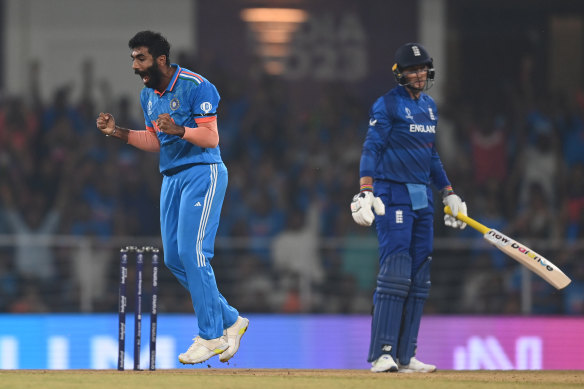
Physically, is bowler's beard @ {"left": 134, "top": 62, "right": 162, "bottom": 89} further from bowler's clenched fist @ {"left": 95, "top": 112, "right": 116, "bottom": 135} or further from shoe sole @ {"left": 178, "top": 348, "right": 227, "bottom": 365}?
shoe sole @ {"left": 178, "top": 348, "right": 227, "bottom": 365}

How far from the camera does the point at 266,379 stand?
621 centimetres

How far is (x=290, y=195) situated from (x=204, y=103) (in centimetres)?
648

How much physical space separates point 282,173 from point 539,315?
391 centimetres

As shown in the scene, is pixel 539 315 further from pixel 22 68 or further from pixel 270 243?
pixel 22 68

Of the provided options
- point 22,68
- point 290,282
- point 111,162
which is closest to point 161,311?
point 290,282

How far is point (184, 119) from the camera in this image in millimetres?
6668

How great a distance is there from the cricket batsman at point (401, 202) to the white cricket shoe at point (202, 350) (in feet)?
3.15

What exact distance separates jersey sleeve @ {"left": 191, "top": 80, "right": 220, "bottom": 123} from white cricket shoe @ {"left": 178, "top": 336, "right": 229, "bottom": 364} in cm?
131

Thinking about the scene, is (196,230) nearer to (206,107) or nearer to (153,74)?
(206,107)

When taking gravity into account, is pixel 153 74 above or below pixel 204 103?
above

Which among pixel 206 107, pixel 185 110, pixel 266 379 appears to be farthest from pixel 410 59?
pixel 266 379

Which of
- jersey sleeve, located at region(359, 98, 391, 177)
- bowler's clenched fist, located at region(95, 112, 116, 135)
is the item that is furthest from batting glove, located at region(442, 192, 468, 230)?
bowler's clenched fist, located at region(95, 112, 116, 135)

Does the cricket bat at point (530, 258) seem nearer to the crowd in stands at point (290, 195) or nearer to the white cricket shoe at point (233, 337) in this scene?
the white cricket shoe at point (233, 337)

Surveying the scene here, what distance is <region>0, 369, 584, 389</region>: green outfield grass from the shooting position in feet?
19.5
